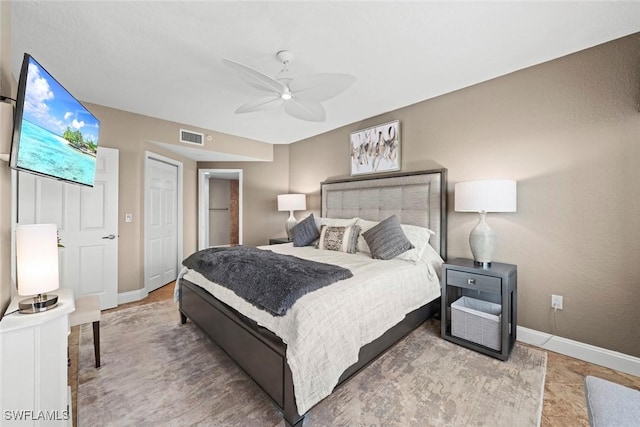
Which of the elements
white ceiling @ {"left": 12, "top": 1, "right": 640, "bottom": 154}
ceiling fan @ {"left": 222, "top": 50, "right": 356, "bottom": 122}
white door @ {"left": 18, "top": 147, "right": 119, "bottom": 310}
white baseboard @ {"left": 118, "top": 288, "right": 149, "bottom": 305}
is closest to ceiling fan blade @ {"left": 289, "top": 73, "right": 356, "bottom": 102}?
ceiling fan @ {"left": 222, "top": 50, "right": 356, "bottom": 122}

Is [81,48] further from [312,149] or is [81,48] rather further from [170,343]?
[312,149]

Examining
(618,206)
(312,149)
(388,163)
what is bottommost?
(618,206)

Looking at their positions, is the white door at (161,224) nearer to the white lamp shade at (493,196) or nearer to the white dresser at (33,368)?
the white dresser at (33,368)

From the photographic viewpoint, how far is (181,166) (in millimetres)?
4418

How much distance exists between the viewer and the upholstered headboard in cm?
283

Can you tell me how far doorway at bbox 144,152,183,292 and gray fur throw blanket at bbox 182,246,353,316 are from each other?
1.99 metres

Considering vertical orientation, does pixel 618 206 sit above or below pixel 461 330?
above

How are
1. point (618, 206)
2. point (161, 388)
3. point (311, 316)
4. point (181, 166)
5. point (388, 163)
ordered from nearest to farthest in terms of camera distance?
point (311, 316) → point (161, 388) → point (618, 206) → point (388, 163) → point (181, 166)

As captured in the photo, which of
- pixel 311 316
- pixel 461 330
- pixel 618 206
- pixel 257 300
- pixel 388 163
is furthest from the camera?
pixel 388 163

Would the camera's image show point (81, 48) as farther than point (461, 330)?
No

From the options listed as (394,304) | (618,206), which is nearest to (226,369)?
(394,304)

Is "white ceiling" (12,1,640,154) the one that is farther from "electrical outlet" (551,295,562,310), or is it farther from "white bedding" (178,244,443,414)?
"electrical outlet" (551,295,562,310)

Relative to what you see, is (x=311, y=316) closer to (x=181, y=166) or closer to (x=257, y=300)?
(x=257, y=300)

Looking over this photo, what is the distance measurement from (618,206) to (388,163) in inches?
82.0
